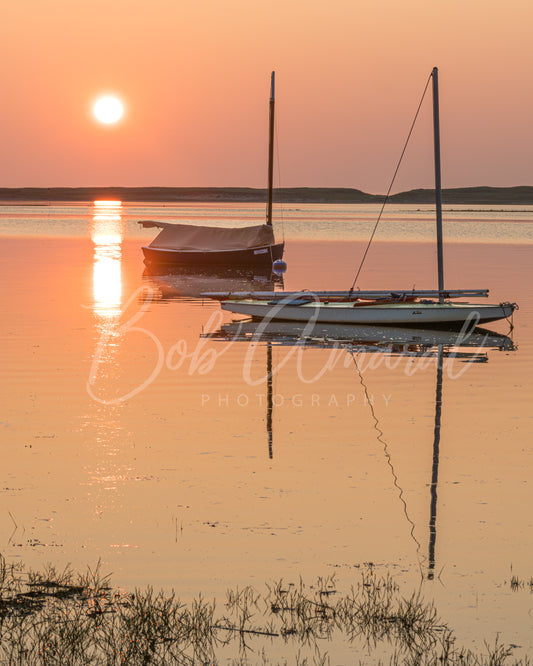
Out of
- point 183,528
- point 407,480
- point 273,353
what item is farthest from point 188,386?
point 183,528

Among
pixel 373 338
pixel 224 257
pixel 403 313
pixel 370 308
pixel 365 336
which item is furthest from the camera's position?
pixel 224 257

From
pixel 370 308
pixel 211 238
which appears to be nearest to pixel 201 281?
pixel 211 238

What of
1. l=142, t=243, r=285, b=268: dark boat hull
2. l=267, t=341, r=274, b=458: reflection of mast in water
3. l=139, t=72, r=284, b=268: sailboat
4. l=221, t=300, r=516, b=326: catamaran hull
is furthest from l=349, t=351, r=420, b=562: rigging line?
l=139, t=72, r=284, b=268: sailboat

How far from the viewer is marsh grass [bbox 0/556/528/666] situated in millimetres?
8664

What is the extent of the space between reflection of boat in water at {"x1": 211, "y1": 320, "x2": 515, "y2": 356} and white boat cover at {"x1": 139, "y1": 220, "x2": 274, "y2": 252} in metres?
25.1

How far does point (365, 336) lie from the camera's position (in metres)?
31.0

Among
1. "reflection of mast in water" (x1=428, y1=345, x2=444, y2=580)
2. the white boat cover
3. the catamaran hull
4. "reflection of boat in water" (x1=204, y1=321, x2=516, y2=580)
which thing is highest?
the white boat cover

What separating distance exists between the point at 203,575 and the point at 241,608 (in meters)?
0.90

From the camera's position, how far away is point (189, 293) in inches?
1818

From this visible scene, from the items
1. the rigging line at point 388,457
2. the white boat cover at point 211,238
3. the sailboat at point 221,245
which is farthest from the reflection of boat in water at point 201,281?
the rigging line at point 388,457

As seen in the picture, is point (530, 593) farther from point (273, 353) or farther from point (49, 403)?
point (273, 353)

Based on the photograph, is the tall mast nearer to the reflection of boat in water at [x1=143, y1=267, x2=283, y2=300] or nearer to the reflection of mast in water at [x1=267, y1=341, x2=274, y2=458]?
the reflection of boat in water at [x1=143, y1=267, x2=283, y2=300]

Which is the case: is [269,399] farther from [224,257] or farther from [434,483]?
[224,257]

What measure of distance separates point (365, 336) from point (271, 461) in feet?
52.8
